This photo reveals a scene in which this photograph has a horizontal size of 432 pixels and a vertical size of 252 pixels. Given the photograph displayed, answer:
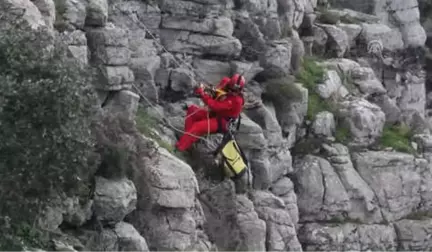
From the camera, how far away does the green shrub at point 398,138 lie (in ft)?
84.0

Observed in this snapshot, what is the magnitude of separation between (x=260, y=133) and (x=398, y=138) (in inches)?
268

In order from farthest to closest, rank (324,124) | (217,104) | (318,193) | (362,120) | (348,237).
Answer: (362,120) → (324,124) → (318,193) → (348,237) → (217,104)

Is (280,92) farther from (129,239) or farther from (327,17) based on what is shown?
(129,239)

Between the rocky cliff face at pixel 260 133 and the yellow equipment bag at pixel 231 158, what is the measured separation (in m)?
0.43

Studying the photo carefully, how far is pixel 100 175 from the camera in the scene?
585 inches

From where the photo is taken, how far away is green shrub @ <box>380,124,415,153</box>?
1008 inches

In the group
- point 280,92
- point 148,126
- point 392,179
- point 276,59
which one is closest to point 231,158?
point 148,126

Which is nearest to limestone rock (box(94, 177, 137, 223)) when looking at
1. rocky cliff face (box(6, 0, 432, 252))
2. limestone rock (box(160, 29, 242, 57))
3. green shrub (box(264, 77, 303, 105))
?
rocky cliff face (box(6, 0, 432, 252))

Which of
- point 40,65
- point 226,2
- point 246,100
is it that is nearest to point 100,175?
point 40,65

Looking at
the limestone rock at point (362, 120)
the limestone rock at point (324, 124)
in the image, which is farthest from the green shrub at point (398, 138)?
the limestone rock at point (324, 124)

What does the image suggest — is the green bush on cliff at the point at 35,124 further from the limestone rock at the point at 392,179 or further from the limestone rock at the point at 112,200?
the limestone rock at the point at 392,179

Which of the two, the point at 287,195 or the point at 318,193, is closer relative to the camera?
the point at 287,195

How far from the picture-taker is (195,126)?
18969 mm

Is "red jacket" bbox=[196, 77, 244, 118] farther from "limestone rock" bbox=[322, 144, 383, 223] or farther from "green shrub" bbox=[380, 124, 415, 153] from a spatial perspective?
"green shrub" bbox=[380, 124, 415, 153]
